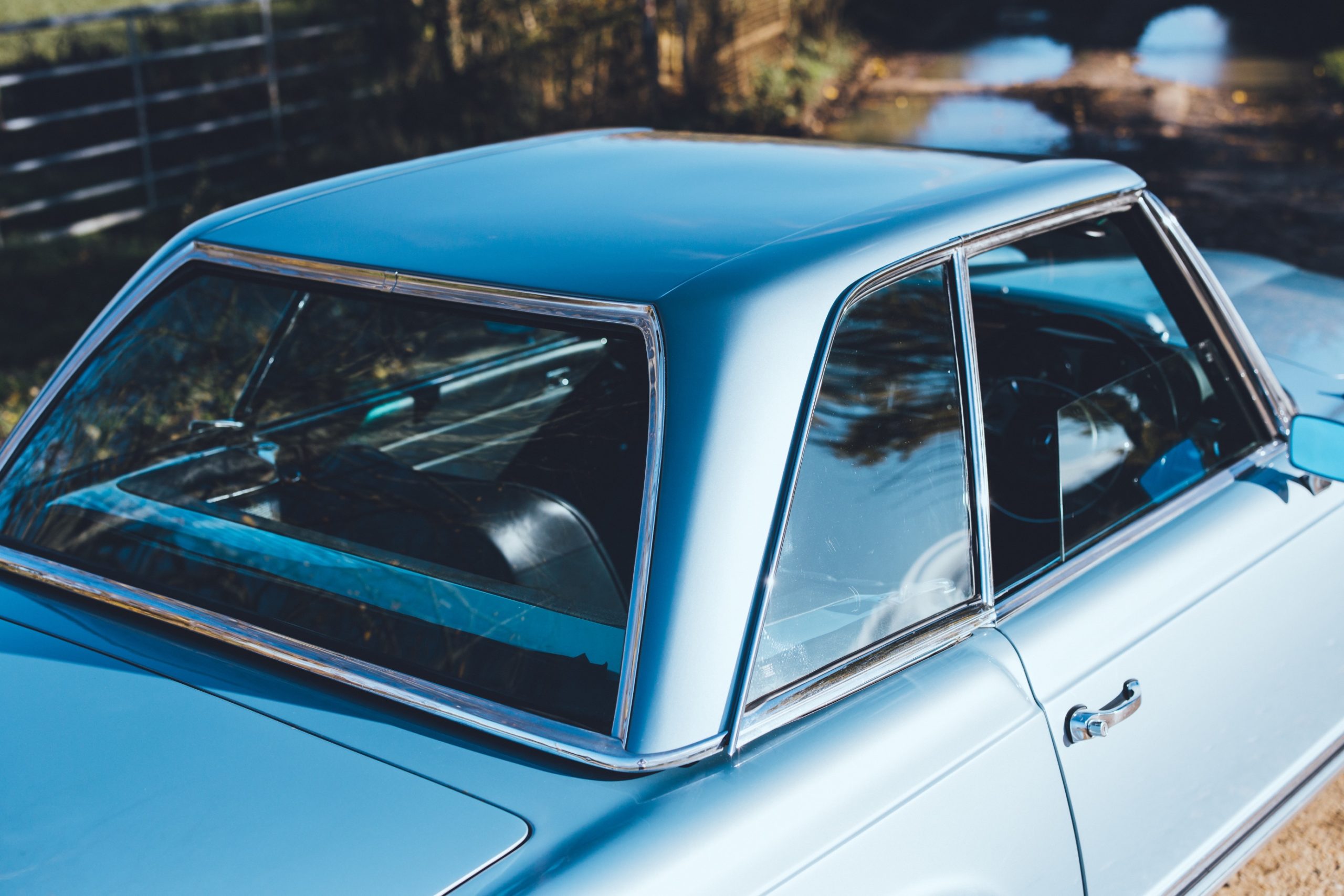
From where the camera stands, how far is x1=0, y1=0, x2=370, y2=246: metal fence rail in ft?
27.9

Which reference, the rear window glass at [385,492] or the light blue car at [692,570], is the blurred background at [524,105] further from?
the light blue car at [692,570]

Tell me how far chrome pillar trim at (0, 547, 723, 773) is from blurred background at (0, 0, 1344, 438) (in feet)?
19.1

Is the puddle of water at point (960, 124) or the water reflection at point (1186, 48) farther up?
the water reflection at point (1186, 48)

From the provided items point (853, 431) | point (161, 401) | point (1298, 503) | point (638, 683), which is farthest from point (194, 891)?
point (161, 401)

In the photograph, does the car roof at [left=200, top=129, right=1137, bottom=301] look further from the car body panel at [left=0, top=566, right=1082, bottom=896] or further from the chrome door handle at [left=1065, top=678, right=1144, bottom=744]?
the chrome door handle at [left=1065, top=678, right=1144, bottom=744]

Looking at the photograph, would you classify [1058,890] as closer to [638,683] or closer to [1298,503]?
[638,683]

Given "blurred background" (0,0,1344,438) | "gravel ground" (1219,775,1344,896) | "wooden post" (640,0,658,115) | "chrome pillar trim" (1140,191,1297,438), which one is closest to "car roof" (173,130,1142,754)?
"chrome pillar trim" (1140,191,1297,438)

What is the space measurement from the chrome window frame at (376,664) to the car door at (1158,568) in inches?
25.6

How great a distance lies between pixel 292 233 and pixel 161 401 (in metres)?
2.24

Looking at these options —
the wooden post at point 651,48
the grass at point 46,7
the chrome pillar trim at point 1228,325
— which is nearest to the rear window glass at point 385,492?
the chrome pillar trim at point 1228,325

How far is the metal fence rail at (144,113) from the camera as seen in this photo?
8.49 m

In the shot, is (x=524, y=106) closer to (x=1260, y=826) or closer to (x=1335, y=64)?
(x=1335, y=64)

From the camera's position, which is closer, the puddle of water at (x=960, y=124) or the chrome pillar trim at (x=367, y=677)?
the chrome pillar trim at (x=367, y=677)

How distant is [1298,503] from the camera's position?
229 cm
